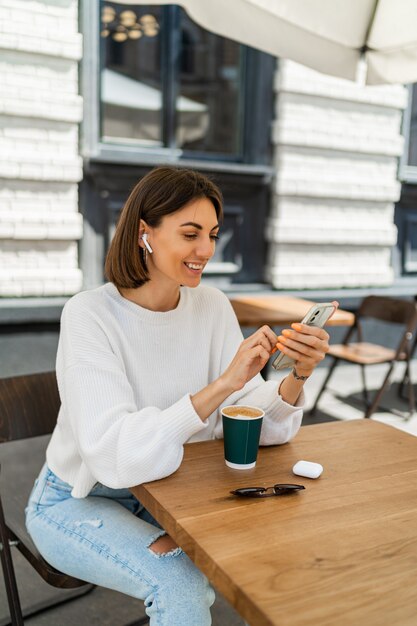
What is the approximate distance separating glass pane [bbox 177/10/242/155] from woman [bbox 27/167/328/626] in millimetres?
4063

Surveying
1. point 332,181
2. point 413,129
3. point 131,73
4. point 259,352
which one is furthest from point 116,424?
point 413,129

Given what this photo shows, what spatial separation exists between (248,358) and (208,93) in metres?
4.85

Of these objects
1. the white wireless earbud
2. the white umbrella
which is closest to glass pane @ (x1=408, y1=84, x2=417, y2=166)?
the white umbrella

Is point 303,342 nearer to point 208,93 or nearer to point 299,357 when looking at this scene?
point 299,357

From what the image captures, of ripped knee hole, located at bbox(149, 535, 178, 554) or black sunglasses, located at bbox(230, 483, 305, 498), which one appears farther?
ripped knee hole, located at bbox(149, 535, 178, 554)

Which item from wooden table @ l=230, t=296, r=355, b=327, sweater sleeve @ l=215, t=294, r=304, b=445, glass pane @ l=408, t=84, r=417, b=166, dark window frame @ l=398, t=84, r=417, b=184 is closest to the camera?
sweater sleeve @ l=215, t=294, r=304, b=445

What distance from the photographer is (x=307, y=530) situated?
1214mm

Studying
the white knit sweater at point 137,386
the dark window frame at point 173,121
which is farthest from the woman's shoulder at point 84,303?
the dark window frame at point 173,121

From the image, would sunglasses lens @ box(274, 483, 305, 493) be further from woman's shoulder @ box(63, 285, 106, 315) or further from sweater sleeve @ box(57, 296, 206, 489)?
woman's shoulder @ box(63, 285, 106, 315)

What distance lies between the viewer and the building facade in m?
4.72

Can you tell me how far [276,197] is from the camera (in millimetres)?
5801

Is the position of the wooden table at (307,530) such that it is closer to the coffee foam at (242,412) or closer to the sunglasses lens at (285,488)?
the sunglasses lens at (285,488)

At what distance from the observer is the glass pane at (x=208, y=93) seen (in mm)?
5699

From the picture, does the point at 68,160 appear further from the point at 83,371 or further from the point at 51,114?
the point at 83,371
